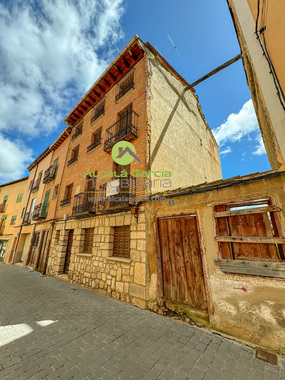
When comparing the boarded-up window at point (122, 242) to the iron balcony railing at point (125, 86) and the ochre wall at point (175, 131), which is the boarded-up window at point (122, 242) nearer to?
the ochre wall at point (175, 131)

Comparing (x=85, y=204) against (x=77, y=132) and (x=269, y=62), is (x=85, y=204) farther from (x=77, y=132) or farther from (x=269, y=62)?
(x=269, y=62)

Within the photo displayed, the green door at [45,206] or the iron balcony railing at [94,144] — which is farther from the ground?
the iron balcony railing at [94,144]

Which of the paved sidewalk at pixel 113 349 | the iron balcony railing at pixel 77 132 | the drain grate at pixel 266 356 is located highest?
the iron balcony railing at pixel 77 132

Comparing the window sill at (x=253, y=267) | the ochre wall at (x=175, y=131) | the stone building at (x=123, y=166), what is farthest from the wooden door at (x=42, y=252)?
the window sill at (x=253, y=267)

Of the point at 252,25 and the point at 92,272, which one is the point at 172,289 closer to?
the point at 92,272

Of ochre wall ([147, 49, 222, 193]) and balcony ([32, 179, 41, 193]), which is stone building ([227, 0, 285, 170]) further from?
balcony ([32, 179, 41, 193])

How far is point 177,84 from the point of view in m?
9.49

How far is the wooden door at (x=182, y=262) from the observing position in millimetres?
3863

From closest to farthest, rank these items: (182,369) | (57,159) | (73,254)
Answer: (182,369) < (73,254) < (57,159)

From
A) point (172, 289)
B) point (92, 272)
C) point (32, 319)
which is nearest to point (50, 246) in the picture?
point (92, 272)

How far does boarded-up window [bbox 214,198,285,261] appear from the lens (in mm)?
3037

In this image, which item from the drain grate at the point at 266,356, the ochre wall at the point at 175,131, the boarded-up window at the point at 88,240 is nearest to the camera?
the drain grate at the point at 266,356

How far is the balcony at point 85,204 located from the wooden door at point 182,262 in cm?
392

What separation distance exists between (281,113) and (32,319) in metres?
7.08
